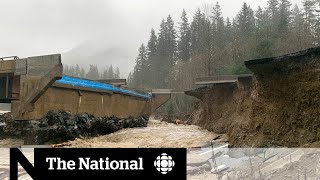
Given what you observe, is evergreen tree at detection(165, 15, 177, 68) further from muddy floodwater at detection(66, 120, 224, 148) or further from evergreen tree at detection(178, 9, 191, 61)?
muddy floodwater at detection(66, 120, 224, 148)

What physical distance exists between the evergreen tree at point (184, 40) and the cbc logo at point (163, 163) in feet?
249

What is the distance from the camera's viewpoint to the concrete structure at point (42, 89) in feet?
50.9

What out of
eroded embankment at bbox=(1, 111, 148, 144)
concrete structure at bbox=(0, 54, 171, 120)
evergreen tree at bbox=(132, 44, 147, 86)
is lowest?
eroded embankment at bbox=(1, 111, 148, 144)

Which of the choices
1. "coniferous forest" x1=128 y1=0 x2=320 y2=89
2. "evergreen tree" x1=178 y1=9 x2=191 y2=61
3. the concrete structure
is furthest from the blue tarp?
"evergreen tree" x1=178 y1=9 x2=191 y2=61

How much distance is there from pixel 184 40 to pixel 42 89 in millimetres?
68993

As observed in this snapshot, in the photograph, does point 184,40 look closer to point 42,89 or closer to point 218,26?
point 218,26

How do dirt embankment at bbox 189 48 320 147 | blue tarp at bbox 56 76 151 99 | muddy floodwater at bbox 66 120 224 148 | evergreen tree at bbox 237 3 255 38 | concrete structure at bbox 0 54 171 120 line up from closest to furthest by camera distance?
dirt embankment at bbox 189 48 320 147 < muddy floodwater at bbox 66 120 224 148 < concrete structure at bbox 0 54 171 120 < blue tarp at bbox 56 76 151 99 < evergreen tree at bbox 237 3 255 38

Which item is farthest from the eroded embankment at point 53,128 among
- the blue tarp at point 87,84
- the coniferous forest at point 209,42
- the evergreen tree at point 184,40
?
the evergreen tree at point 184,40

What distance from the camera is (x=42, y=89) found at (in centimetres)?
1557

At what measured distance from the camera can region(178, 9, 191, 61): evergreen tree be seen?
3178 inches

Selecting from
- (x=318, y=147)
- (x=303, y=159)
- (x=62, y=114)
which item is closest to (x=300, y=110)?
(x=318, y=147)

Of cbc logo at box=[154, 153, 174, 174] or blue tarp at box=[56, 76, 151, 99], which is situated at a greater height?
blue tarp at box=[56, 76, 151, 99]

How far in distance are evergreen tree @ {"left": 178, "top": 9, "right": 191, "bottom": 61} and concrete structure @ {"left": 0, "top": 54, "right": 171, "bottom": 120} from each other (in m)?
59.9

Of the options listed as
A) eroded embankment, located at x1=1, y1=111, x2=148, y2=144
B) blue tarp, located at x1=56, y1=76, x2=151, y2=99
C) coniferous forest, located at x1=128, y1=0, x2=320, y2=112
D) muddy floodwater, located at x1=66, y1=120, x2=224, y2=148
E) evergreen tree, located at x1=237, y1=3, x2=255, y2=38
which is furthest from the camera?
evergreen tree, located at x1=237, y1=3, x2=255, y2=38
